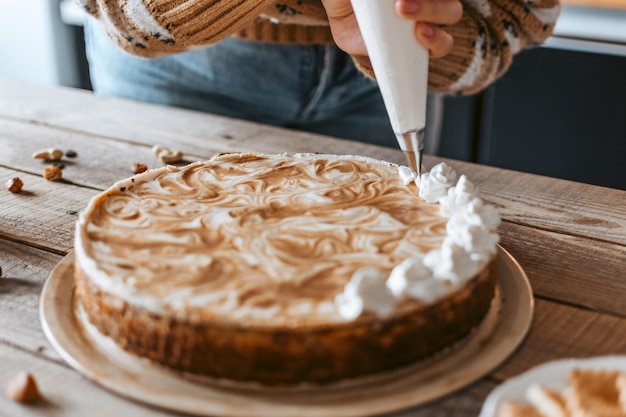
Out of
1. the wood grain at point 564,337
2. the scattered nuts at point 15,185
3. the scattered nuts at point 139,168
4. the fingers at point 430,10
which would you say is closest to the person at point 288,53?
the fingers at point 430,10

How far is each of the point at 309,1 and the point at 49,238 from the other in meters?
0.74

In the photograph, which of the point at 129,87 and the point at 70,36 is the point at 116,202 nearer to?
the point at 129,87

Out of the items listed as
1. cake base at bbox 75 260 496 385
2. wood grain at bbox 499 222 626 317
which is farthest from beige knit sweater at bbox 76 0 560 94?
cake base at bbox 75 260 496 385

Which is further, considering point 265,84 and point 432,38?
point 265,84

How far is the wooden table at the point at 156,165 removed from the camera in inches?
35.2

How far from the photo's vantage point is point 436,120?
8.35 ft

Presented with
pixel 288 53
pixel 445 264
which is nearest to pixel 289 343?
pixel 445 264

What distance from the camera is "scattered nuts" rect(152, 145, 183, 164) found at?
5.18ft

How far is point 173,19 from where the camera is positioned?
1.41 meters

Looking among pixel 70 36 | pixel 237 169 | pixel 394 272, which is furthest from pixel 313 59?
pixel 70 36

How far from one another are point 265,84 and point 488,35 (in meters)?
0.62

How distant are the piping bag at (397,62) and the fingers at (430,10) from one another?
14mm

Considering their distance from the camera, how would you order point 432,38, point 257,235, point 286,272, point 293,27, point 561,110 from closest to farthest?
point 286,272
point 257,235
point 432,38
point 293,27
point 561,110

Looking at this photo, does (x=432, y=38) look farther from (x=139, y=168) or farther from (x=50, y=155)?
(x=50, y=155)
